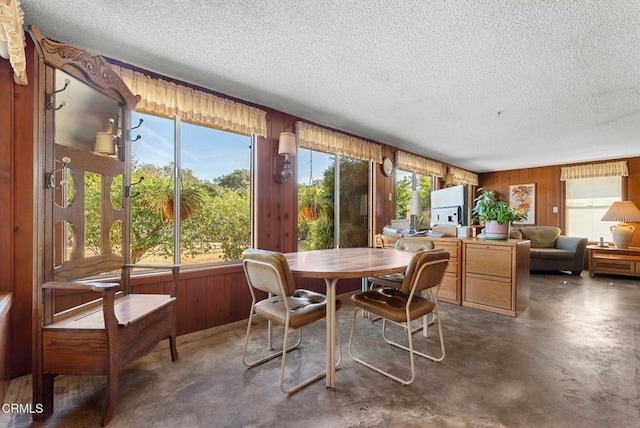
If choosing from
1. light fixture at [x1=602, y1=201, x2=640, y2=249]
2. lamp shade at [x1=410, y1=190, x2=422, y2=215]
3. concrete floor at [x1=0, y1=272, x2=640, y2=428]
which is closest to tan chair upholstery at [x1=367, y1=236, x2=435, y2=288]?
concrete floor at [x1=0, y1=272, x2=640, y2=428]

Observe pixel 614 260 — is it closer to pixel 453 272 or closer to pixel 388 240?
pixel 453 272

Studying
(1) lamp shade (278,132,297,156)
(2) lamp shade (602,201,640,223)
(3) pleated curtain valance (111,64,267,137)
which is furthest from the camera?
(2) lamp shade (602,201,640,223)

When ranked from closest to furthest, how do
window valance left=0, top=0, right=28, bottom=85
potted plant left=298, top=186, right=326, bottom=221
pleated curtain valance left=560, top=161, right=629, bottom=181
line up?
window valance left=0, top=0, right=28, bottom=85
potted plant left=298, top=186, right=326, bottom=221
pleated curtain valance left=560, top=161, right=629, bottom=181

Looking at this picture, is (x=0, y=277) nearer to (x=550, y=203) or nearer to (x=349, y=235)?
(x=349, y=235)

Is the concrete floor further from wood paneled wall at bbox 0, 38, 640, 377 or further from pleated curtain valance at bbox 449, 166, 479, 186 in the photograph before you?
A: pleated curtain valance at bbox 449, 166, 479, 186

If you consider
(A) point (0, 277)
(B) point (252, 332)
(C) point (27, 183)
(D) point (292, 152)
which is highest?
(D) point (292, 152)

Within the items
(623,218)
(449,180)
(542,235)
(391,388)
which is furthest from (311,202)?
(623,218)

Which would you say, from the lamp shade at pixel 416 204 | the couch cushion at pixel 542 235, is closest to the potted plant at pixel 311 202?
the lamp shade at pixel 416 204

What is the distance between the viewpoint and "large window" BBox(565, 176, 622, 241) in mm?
5621

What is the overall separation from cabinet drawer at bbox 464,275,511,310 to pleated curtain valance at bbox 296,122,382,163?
2.02 metres

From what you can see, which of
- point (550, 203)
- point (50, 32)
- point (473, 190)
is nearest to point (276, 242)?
point (50, 32)

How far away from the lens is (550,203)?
6219 millimetres

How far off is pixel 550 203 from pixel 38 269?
7.91m

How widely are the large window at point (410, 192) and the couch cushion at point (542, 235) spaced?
1993mm
